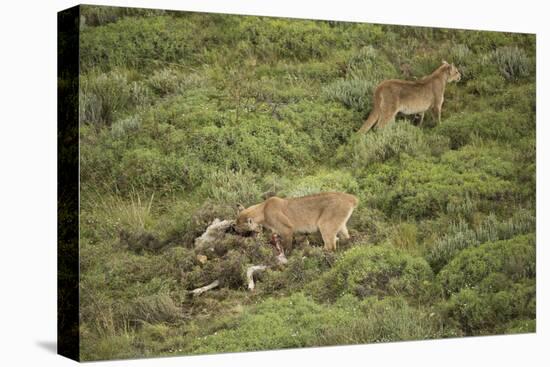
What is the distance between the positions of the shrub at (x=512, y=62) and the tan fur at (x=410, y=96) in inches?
25.3

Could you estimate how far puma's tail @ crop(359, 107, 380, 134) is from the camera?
42.1 feet

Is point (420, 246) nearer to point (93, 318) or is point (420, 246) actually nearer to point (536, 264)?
point (536, 264)

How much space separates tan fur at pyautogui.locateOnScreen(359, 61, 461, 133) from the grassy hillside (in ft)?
0.36

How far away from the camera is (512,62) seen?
1373cm

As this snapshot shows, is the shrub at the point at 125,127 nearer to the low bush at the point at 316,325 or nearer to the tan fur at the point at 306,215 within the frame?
the tan fur at the point at 306,215

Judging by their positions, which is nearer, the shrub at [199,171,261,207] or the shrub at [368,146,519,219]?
the shrub at [199,171,261,207]

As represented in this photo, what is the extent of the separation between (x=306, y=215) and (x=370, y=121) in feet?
4.78

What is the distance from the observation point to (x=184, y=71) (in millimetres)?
11938

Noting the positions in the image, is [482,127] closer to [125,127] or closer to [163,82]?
[163,82]

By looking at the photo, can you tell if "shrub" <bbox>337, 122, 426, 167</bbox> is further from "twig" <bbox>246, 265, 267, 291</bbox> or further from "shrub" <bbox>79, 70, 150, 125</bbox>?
"shrub" <bbox>79, 70, 150, 125</bbox>

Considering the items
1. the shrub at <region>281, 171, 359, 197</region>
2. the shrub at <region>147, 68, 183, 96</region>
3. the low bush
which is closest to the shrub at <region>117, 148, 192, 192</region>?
the shrub at <region>147, 68, 183, 96</region>

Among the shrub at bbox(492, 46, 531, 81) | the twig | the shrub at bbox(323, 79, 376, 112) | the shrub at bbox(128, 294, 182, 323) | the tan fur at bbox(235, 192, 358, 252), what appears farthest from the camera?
the shrub at bbox(492, 46, 531, 81)

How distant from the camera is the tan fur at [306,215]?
1220cm

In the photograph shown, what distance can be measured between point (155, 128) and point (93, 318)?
216cm
